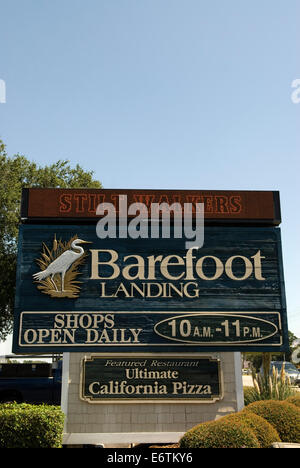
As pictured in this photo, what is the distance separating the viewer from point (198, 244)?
14516mm

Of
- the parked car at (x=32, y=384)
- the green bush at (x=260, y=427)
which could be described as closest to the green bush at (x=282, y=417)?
the green bush at (x=260, y=427)

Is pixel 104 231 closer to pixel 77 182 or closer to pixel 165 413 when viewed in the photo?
pixel 165 413

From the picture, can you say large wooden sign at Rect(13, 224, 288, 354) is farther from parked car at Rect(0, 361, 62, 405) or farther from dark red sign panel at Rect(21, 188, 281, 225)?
parked car at Rect(0, 361, 62, 405)

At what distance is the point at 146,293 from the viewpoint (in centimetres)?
1398

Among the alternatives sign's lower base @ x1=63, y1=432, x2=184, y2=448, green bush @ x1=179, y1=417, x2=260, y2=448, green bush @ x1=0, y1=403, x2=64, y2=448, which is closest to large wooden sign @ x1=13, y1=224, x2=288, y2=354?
green bush @ x1=0, y1=403, x2=64, y2=448

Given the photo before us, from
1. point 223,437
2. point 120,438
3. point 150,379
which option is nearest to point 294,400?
Result: point 150,379

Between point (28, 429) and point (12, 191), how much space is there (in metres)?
19.9

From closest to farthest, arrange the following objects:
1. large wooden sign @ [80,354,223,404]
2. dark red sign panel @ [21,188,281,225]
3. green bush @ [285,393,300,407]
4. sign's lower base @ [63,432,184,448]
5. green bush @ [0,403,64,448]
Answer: green bush @ [0,403,64,448] < sign's lower base @ [63,432,184,448] < green bush @ [285,393,300,407] < large wooden sign @ [80,354,223,404] < dark red sign panel @ [21,188,281,225]

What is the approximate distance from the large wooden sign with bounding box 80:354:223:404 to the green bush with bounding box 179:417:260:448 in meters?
3.76

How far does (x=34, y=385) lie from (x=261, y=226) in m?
10.9

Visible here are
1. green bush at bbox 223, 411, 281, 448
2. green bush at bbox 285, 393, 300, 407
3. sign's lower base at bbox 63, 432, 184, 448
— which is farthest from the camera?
green bush at bbox 285, 393, 300, 407

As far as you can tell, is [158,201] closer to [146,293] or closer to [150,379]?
[146,293]

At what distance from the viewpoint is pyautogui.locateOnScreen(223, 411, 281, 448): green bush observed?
984cm

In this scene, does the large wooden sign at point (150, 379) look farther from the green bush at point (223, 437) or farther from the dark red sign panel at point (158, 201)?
the dark red sign panel at point (158, 201)
